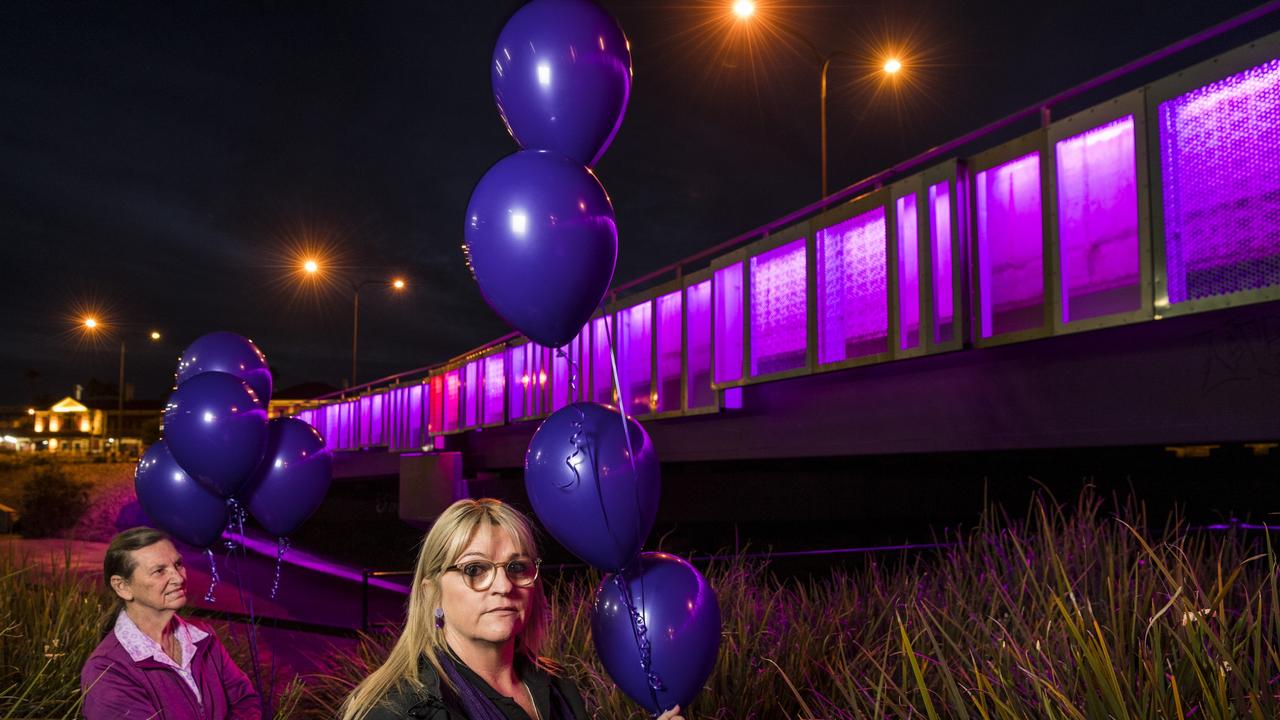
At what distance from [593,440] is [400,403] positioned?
2645 cm

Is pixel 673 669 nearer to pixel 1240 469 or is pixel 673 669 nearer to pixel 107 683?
pixel 107 683

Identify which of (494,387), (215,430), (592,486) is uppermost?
(494,387)

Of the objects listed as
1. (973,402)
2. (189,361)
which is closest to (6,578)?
(189,361)

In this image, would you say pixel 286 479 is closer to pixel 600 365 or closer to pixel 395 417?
pixel 600 365

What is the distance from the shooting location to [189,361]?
5.41 m

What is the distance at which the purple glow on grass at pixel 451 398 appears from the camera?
2086 centimetres

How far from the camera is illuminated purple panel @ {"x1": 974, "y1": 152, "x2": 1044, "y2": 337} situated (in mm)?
7165

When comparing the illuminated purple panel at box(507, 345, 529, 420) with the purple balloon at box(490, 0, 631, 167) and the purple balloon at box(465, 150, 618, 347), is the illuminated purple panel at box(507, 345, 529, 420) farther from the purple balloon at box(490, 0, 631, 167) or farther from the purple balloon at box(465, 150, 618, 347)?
the purple balloon at box(465, 150, 618, 347)

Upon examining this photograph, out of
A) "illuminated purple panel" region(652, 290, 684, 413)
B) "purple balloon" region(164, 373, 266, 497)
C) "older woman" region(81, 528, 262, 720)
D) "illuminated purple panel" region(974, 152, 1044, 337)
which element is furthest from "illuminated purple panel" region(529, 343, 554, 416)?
"older woman" region(81, 528, 262, 720)

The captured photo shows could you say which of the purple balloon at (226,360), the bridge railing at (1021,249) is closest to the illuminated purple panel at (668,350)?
the bridge railing at (1021,249)

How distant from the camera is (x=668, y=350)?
40.2 feet

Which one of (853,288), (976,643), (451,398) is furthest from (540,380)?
(976,643)

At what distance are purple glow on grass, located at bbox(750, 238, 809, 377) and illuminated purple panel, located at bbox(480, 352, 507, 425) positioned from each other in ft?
30.2

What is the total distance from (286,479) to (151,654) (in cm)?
180
